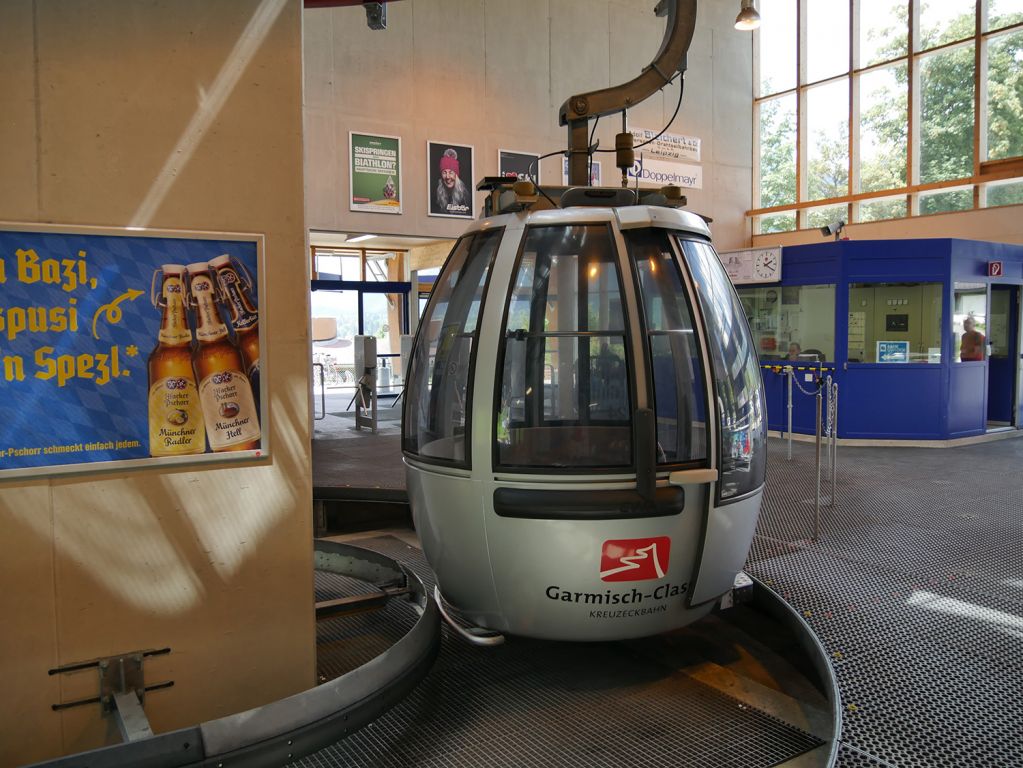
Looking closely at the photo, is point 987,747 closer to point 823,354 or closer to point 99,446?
point 99,446

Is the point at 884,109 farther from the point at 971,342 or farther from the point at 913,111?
the point at 971,342

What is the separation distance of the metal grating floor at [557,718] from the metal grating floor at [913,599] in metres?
0.37

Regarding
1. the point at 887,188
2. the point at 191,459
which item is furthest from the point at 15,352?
the point at 887,188

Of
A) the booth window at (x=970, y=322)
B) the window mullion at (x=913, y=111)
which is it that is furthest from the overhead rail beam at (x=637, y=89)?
the window mullion at (x=913, y=111)

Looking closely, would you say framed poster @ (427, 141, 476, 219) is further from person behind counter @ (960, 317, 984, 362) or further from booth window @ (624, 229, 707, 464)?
booth window @ (624, 229, 707, 464)

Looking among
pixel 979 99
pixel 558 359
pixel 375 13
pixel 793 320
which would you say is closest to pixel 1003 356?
pixel 793 320

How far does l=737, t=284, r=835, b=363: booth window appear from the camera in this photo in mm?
10188

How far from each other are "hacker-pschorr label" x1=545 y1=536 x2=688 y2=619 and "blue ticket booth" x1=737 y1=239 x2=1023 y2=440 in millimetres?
7322

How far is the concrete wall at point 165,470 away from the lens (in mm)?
2459

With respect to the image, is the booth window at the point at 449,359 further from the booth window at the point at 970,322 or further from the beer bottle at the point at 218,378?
the booth window at the point at 970,322

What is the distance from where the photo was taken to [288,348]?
2.83 m

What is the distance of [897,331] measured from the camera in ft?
32.4

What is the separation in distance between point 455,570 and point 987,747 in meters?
2.04

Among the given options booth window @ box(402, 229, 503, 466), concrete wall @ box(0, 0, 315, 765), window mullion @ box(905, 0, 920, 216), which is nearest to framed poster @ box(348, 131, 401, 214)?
booth window @ box(402, 229, 503, 466)
